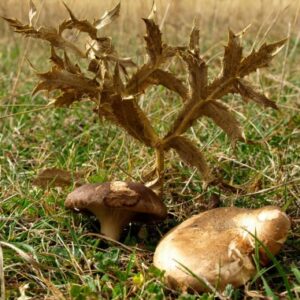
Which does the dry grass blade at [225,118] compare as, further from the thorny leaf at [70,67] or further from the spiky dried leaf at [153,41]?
the thorny leaf at [70,67]

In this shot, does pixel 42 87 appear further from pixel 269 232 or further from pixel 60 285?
pixel 269 232

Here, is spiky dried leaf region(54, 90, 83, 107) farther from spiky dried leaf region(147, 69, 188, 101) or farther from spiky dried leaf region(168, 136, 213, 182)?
spiky dried leaf region(168, 136, 213, 182)

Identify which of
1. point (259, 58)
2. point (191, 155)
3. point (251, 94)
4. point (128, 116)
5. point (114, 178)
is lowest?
point (114, 178)

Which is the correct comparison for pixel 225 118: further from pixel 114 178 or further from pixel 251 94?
pixel 114 178

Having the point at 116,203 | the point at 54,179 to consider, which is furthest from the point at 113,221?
the point at 54,179

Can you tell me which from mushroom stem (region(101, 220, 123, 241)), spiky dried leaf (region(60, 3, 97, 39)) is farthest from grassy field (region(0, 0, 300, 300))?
spiky dried leaf (region(60, 3, 97, 39))

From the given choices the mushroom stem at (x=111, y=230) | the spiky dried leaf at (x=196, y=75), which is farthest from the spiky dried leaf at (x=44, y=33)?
the mushroom stem at (x=111, y=230)

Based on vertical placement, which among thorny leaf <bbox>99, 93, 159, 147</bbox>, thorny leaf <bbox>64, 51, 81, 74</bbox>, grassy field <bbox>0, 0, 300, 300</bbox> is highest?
thorny leaf <bbox>64, 51, 81, 74</bbox>
